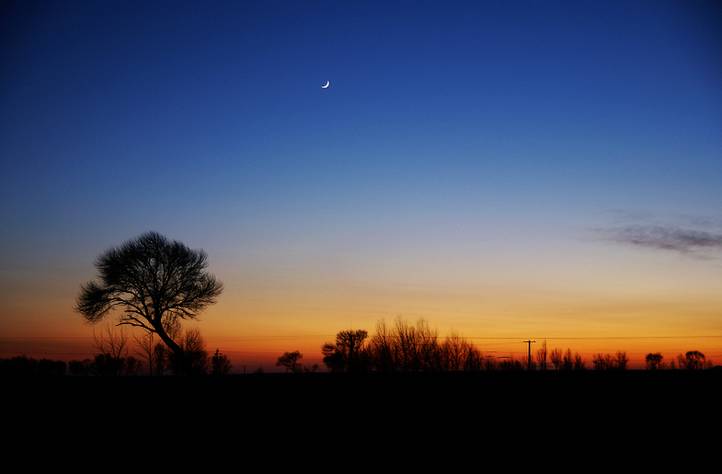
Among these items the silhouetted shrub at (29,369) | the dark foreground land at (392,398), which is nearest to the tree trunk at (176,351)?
the silhouetted shrub at (29,369)

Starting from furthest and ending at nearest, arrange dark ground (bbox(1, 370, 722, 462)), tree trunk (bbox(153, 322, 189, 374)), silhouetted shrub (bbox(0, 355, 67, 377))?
tree trunk (bbox(153, 322, 189, 374)), silhouetted shrub (bbox(0, 355, 67, 377)), dark ground (bbox(1, 370, 722, 462))

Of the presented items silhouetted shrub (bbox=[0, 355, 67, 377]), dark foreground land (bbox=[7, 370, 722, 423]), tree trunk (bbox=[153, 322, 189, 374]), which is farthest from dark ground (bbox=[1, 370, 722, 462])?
tree trunk (bbox=[153, 322, 189, 374])

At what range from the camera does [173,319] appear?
43.5 meters

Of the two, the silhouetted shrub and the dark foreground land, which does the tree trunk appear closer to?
the silhouetted shrub

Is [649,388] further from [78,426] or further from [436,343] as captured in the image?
[436,343]

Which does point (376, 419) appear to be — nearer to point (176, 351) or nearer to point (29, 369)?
point (29, 369)

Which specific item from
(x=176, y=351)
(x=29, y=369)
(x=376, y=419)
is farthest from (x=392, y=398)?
(x=176, y=351)

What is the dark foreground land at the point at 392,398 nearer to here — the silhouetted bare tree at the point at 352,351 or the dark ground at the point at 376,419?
the dark ground at the point at 376,419

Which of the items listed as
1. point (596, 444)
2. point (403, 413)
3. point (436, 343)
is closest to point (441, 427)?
point (403, 413)

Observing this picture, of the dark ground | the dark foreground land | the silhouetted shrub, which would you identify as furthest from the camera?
the silhouetted shrub

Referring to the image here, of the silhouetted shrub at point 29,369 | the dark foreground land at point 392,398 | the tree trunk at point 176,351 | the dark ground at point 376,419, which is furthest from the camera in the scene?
the tree trunk at point 176,351

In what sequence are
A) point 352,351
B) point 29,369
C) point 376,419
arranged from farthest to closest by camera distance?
point 352,351 → point 29,369 → point 376,419

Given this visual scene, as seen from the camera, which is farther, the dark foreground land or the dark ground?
the dark foreground land

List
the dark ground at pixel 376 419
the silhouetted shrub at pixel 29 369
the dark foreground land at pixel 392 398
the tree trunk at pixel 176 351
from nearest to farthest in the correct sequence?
the dark ground at pixel 376 419, the dark foreground land at pixel 392 398, the silhouetted shrub at pixel 29 369, the tree trunk at pixel 176 351
